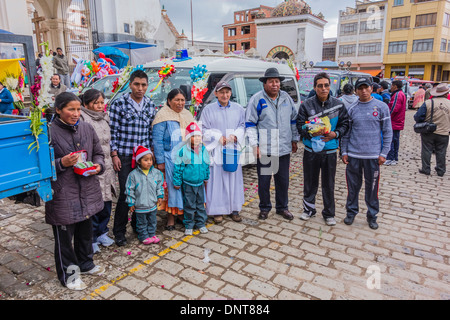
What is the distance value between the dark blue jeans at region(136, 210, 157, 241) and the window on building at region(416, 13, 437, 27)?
47.2 metres

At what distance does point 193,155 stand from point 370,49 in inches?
1863

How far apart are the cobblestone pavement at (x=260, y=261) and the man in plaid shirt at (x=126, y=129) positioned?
0.46 m

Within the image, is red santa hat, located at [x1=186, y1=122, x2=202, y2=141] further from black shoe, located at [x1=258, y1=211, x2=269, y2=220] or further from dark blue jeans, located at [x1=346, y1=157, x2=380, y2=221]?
dark blue jeans, located at [x1=346, y1=157, x2=380, y2=221]

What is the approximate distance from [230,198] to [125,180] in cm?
152

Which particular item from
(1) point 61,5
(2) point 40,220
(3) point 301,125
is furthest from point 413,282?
(1) point 61,5

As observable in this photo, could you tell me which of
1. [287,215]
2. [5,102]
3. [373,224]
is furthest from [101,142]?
[5,102]

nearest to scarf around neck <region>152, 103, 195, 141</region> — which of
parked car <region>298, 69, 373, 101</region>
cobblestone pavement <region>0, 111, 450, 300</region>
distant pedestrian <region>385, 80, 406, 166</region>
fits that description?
cobblestone pavement <region>0, 111, 450, 300</region>

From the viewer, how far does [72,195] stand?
310 cm

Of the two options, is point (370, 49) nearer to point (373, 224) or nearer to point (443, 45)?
point (443, 45)

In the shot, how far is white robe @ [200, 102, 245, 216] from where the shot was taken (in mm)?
4570

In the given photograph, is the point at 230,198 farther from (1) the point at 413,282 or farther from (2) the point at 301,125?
(1) the point at 413,282

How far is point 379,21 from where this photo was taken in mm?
43812

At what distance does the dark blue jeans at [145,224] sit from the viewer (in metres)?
4.03

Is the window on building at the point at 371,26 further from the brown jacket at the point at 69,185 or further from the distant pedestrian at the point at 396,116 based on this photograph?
the brown jacket at the point at 69,185
